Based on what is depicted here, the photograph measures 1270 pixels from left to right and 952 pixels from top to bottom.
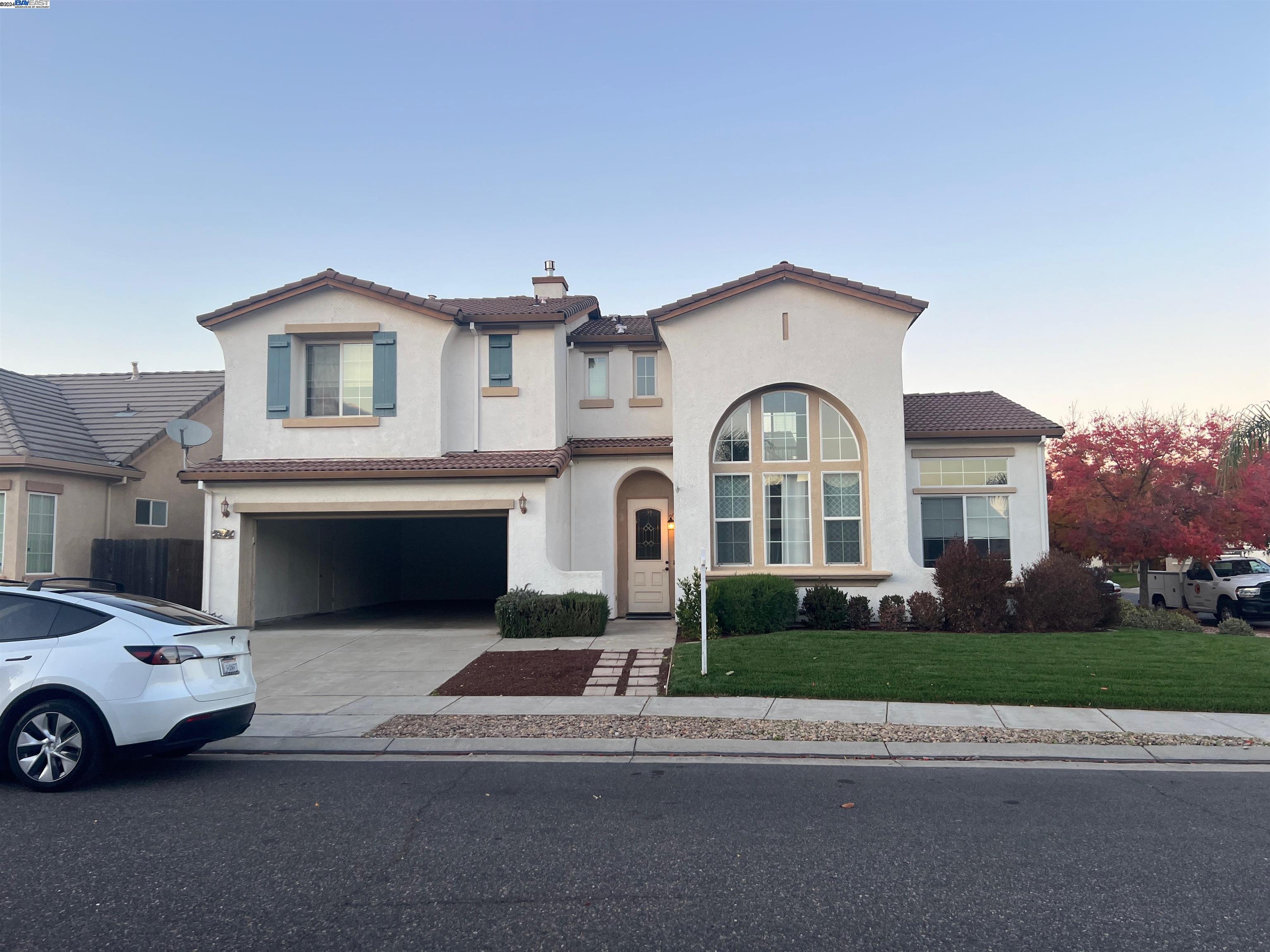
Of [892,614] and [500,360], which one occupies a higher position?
[500,360]

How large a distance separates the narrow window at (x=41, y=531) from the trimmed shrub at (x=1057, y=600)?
17.9 meters

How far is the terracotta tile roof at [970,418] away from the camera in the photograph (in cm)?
1681

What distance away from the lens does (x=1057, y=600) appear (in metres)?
14.7

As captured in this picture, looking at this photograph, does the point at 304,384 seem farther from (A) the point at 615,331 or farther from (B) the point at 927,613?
(B) the point at 927,613

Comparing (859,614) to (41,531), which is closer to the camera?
(859,614)

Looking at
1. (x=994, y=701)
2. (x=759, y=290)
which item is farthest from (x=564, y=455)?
(x=994, y=701)

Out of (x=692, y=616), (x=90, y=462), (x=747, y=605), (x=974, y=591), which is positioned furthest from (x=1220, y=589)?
(x=90, y=462)

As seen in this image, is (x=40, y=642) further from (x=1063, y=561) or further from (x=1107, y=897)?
(x=1063, y=561)

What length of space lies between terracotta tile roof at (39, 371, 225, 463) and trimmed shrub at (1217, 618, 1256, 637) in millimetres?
21208

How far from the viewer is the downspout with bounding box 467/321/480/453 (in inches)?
676

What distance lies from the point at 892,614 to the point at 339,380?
36.8 ft

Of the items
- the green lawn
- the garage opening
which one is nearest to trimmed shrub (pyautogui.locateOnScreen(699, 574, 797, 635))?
the green lawn

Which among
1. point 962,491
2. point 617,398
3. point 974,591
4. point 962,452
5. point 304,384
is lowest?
point 974,591

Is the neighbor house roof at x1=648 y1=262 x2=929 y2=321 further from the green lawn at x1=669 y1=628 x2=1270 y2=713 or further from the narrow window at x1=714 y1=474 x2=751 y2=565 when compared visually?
the green lawn at x1=669 y1=628 x2=1270 y2=713
